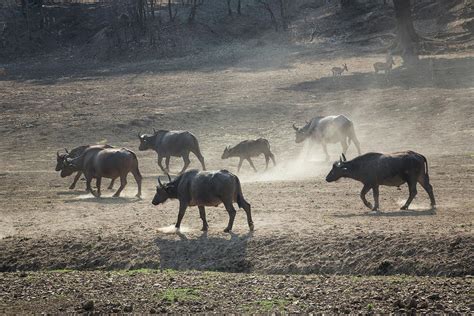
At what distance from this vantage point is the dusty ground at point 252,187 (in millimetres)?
16797

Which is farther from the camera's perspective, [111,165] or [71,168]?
[71,168]

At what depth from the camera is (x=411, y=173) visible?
66.4 feet

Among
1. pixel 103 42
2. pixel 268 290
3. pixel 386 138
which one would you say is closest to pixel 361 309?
pixel 268 290

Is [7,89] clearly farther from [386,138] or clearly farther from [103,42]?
[386,138]

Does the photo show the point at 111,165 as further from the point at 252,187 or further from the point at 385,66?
the point at 385,66

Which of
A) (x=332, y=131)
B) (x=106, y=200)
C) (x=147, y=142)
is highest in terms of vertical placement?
(x=332, y=131)

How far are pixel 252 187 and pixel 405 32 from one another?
25.4 m

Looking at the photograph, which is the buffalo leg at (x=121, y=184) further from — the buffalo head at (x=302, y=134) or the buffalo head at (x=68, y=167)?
the buffalo head at (x=302, y=134)

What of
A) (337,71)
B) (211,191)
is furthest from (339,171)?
(337,71)

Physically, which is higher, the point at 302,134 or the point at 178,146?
the point at 178,146

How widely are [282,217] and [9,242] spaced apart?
595cm

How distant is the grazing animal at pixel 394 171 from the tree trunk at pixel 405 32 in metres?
27.5

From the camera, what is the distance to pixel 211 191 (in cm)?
1903

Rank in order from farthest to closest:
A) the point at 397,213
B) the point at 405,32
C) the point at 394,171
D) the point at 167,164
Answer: the point at 405,32
the point at 167,164
the point at 394,171
the point at 397,213
